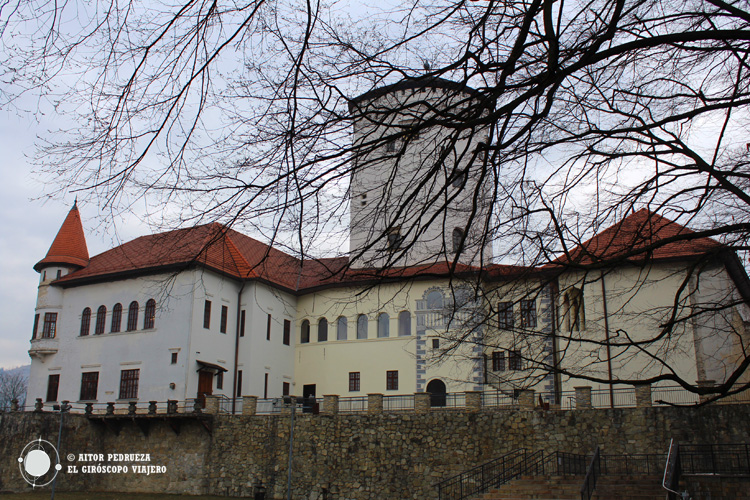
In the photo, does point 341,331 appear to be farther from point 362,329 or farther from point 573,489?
point 573,489

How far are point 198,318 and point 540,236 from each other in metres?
25.3

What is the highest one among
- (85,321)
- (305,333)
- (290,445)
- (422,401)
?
(85,321)

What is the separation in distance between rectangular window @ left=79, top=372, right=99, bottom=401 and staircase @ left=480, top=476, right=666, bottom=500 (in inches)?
799

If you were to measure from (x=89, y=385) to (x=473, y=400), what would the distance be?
60.5 feet

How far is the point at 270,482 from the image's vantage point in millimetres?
26453

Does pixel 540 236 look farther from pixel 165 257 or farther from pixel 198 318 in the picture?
pixel 198 318

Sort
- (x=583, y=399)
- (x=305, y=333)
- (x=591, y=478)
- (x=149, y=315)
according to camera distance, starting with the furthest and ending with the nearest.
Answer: (x=305, y=333) → (x=149, y=315) → (x=583, y=399) → (x=591, y=478)

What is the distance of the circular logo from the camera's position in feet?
93.2

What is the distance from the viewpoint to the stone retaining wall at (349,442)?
21.8 m

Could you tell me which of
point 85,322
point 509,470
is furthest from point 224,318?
point 509,470

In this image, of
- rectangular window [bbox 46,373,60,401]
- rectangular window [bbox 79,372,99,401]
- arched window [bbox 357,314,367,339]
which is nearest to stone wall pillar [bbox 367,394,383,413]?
arched window [bbox 357,314,367,339]

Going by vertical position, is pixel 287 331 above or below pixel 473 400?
above

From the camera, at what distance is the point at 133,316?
1268 inches

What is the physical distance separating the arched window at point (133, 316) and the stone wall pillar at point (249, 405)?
7238mm
